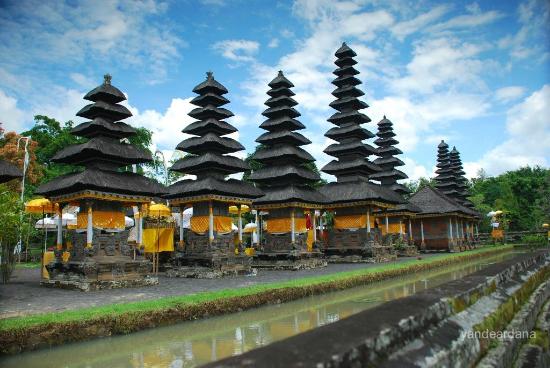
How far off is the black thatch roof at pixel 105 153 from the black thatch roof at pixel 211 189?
2333 millimetres

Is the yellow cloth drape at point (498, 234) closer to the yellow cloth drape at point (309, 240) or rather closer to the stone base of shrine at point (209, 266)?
the yellow cloth drape at point (309, 240)

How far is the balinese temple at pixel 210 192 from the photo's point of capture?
68.8 ft

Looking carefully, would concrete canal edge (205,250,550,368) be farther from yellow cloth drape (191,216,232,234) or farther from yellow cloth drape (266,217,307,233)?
yellow cloth drape (266,217,307,233)

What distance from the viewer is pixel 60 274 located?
17.2 metres

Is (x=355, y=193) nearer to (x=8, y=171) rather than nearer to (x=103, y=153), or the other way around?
(x=103, y=153)

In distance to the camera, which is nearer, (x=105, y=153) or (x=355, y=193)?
(x=105, y=153)

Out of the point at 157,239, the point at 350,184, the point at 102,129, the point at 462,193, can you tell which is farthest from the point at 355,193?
the point at 462,193

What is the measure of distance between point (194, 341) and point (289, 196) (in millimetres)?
16517

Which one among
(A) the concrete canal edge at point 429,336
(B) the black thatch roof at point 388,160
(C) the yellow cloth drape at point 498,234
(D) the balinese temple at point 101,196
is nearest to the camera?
(A) the concrete canal edge at point 429,336

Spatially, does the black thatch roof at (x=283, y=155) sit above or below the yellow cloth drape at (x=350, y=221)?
above

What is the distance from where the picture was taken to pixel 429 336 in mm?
3180

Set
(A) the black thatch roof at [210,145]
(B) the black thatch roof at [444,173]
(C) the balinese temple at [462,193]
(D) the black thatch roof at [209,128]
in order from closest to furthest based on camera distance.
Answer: (A) the black thatch roof at [210,145]
(D) the black thatch roof at [209,128]
(C) the balinese temple at [462,193]
(B) the black thatch roof at [444,173]

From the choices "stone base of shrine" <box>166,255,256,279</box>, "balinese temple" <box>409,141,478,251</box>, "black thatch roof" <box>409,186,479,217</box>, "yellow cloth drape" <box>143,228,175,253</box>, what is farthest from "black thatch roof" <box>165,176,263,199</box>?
"balinese temple" <box>409,141,478,251</box>

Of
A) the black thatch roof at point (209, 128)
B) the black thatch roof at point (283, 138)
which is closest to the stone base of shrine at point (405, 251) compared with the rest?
the black thatch roof at point (283, 138)
